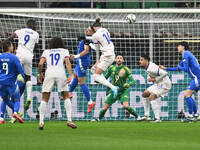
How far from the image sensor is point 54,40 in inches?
452

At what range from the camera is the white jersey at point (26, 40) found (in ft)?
50.0

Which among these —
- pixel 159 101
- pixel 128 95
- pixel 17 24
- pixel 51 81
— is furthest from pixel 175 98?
pixel 51 81

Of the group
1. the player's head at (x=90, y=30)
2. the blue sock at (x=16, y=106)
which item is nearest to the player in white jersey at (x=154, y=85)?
the player's head at (x=90, y=30)

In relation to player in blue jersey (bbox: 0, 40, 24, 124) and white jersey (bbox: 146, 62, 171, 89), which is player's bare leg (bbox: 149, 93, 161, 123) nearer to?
white jersey (bbox: 146, 62, 171, 89)

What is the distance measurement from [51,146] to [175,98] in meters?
10.7

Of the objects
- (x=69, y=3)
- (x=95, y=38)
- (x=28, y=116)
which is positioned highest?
(x=69, y=3)

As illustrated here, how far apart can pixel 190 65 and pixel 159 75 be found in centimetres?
121

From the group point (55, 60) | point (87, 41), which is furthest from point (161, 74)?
point (55, 60)

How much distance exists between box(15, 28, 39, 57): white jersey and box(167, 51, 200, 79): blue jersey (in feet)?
12.4

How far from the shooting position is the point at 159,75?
1648 cm

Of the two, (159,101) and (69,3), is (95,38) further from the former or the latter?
(69,3)

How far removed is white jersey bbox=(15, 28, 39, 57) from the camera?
15.2 meters

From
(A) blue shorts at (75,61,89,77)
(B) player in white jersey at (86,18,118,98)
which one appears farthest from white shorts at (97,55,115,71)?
(A) blue shorts at (75,61,89,77)

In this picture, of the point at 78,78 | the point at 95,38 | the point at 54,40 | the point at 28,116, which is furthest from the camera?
the point at 28,116
